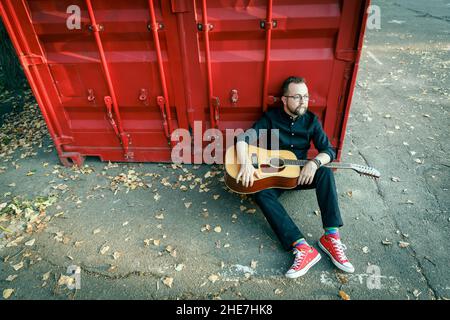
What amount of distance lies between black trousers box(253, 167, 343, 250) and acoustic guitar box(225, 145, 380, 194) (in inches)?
5.0

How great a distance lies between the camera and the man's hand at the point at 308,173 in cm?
287

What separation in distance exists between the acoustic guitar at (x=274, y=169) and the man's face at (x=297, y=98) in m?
0.51

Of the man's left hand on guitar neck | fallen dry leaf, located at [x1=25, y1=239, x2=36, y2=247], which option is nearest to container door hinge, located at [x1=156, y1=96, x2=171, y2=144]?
the man's left hand on guitar neck

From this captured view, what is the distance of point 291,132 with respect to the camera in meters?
3.19

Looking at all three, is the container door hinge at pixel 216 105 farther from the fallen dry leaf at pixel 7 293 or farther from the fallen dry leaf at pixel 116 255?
the fallen dry leaf at pixel 7 293

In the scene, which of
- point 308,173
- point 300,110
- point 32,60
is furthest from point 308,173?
point 32,60

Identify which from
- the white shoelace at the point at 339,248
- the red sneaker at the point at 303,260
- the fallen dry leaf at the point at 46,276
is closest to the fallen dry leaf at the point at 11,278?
the fallen dry leaf at the point at 46,276

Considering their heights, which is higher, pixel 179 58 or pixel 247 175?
pixel 179 58

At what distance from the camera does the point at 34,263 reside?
2.88 m

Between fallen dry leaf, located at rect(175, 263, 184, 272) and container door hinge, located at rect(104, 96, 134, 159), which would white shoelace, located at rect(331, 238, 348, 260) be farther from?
container door hinge, located at rect(104, 96, 134, 159)

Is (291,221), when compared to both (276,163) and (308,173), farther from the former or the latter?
(276,163)

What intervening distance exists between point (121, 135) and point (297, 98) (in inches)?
88.1
